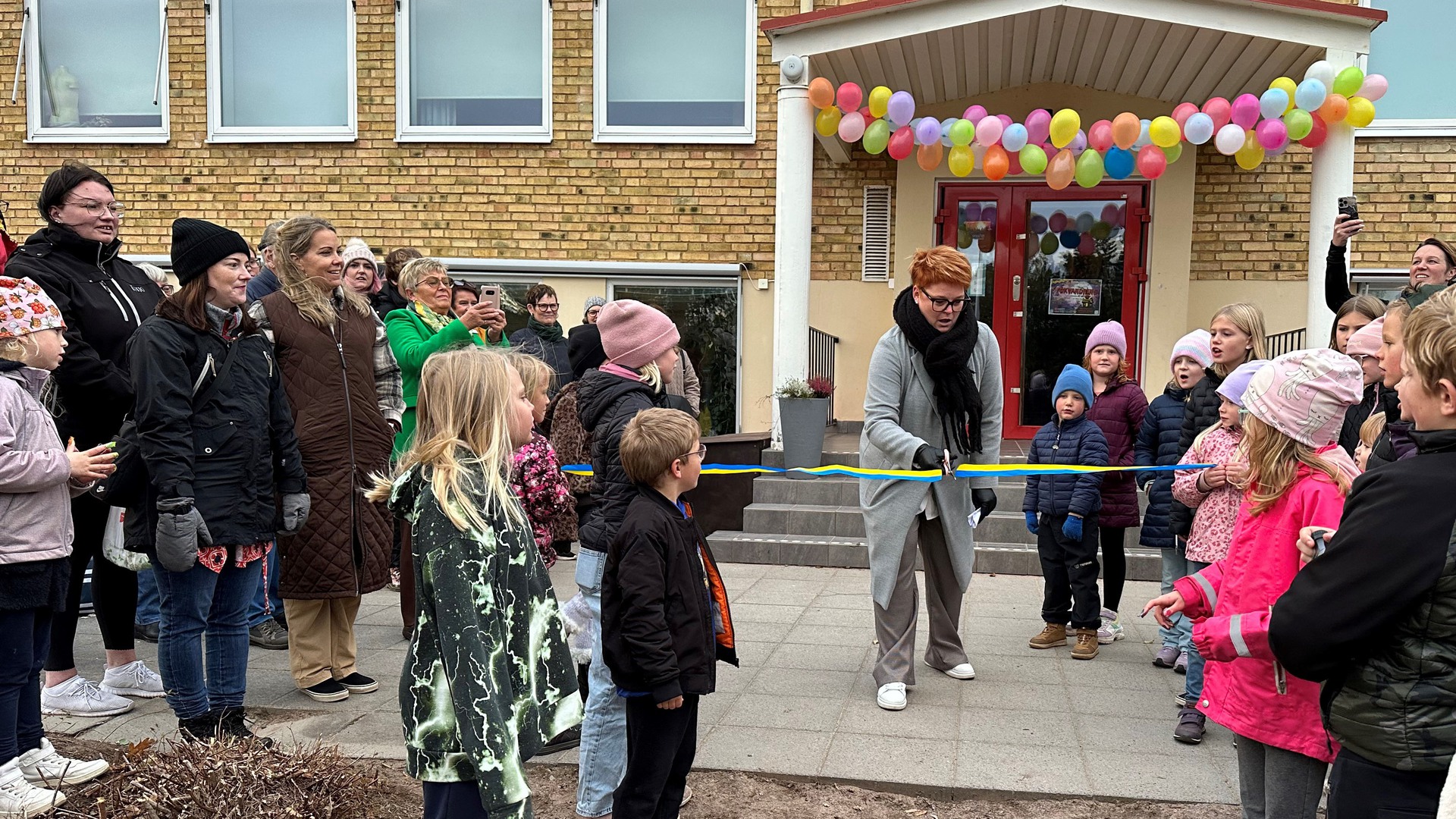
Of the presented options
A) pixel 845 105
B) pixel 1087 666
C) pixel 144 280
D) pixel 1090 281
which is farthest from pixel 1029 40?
pixel 144 280

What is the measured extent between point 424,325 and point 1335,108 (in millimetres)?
7000

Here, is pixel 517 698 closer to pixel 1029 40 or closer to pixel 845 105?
pixel 845 105

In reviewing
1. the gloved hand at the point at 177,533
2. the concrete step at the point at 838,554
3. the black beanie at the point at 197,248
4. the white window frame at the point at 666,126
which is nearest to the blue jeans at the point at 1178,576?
the concrete step at the point at 838,554

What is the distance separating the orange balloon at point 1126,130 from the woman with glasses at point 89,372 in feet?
24.0

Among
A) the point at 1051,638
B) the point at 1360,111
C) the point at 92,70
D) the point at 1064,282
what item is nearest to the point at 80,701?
the point at 1051,638

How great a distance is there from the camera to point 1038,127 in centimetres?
930

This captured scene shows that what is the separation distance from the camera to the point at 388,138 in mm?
11930

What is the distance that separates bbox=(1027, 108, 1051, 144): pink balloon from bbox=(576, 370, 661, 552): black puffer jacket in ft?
21.0

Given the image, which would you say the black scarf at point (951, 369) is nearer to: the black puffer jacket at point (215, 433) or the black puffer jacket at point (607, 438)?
the black puffer jacket at point (607, 438)

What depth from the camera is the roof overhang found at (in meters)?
8.61

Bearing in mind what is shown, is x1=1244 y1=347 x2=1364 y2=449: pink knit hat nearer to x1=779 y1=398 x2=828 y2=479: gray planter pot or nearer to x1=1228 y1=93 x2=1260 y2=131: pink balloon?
x1=779 y1=398 x2=828 y2=479: gray planter pot

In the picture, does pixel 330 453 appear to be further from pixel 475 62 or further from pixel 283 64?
pixel 283 64

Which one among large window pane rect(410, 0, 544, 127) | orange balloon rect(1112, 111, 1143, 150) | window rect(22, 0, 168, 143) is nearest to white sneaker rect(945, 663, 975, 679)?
orange balloon rect(1112, 111, 1143, 150)

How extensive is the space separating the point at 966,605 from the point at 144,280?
16.4 feet
